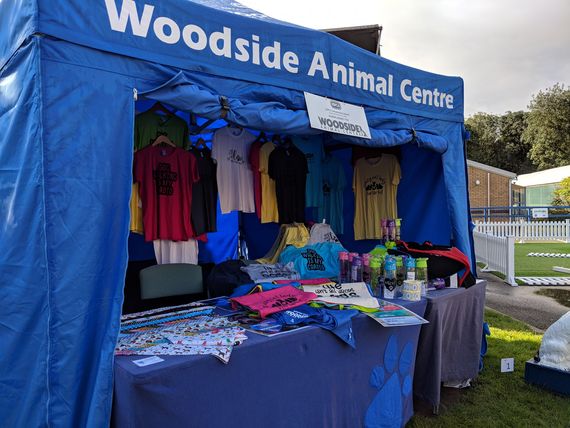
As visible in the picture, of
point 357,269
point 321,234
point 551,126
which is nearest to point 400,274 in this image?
point 357,269

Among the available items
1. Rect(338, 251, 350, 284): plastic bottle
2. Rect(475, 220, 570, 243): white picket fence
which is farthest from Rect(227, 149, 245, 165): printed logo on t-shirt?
Rect(475, 220, 570, 243): white picket fence

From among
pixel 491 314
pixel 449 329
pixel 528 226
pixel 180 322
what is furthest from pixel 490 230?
pixel 180 322

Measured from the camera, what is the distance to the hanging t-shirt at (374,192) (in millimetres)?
4637

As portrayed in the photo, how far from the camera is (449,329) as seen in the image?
3453mm

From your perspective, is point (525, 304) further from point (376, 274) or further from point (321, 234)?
point (376, 274)

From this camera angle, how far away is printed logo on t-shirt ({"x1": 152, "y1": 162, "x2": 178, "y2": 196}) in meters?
3.73

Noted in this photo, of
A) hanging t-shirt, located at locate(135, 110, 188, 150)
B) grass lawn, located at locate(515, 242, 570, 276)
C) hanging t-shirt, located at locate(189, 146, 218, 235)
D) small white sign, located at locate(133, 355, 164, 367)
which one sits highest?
hanging t-shirt, located at locate(135, 110, 188, 150)

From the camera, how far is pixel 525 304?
655cm

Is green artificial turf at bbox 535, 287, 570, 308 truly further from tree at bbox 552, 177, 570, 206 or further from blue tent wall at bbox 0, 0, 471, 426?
tree at bbox 552, 177, 570, 206

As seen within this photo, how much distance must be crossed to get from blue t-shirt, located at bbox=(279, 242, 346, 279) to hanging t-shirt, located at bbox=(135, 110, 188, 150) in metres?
1.44

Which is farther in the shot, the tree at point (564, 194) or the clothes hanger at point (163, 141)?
the tree at point (564, 194)

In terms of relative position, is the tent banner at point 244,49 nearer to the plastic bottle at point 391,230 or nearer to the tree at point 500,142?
the plastic bottle at point 391,230

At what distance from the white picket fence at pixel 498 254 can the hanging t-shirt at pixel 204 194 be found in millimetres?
6344

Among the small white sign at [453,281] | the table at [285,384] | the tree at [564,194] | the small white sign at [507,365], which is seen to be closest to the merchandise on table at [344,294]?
the table at [285,384]
